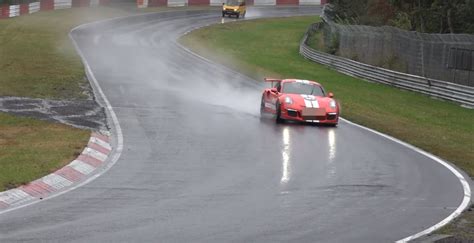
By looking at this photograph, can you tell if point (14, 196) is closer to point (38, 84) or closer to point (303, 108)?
point (303, 108)

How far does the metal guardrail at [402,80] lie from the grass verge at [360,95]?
1.25 feet

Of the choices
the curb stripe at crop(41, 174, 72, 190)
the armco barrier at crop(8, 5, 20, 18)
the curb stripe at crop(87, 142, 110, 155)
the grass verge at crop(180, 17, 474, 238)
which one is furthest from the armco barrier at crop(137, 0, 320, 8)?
the curb stripe at crop(41, 174, 72, 190)

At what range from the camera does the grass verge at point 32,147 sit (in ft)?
42.1

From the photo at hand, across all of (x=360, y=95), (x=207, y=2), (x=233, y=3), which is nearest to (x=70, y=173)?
(x=360, y=95)

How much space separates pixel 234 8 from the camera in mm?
74938

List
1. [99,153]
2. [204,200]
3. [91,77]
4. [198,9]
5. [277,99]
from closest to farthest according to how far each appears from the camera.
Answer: [204,200]
[99,153]
[277,99]
[91,77]
[198,9]

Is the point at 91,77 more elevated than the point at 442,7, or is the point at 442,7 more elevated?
the point at 442,7

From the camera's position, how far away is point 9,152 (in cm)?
1483

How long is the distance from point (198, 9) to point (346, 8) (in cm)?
1668

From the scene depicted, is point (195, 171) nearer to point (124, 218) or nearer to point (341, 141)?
point (124, 218)

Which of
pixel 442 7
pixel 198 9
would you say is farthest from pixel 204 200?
pixel 198 9

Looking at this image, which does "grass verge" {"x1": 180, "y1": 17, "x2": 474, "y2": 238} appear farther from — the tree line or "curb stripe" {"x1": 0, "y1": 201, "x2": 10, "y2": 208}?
"curb stripe" {"x1": 0, "y1": 201, "x2": 10, "y2": 208}

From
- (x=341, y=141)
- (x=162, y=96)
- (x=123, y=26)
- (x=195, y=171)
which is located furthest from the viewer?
(x=123, y=26)

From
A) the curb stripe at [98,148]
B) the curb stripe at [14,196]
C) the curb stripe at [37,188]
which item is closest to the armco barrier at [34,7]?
the curb stripe at [98,148]
